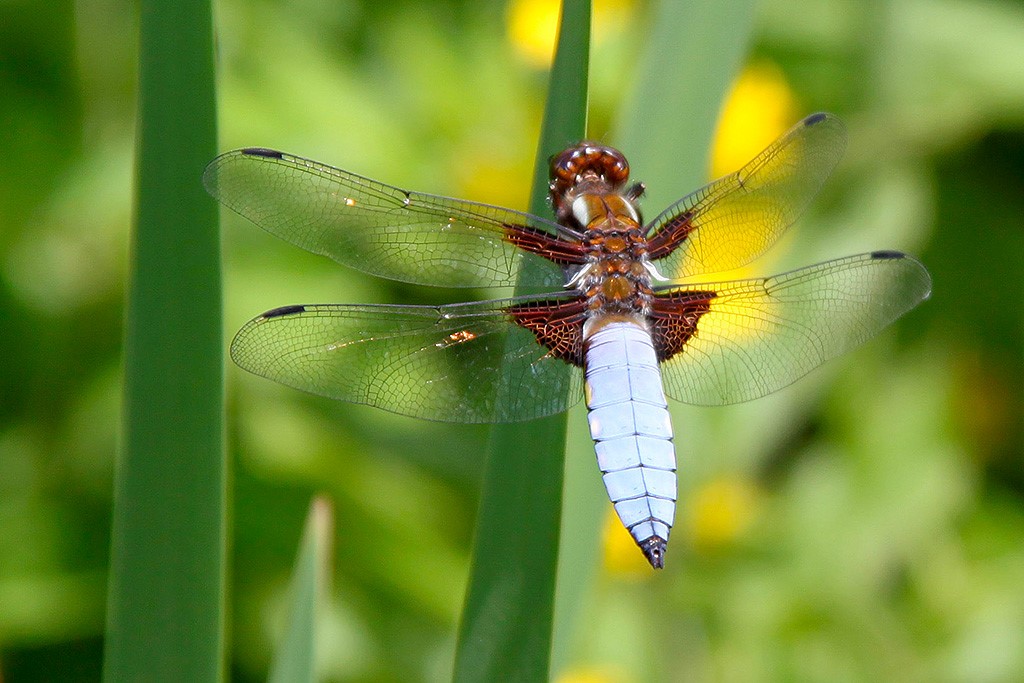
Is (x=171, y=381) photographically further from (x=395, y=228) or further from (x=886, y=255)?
(x=886, y=255)

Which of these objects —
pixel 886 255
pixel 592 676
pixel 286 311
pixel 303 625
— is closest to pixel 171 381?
pixel 303 625

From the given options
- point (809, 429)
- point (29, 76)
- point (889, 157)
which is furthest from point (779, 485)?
point (29, 76)

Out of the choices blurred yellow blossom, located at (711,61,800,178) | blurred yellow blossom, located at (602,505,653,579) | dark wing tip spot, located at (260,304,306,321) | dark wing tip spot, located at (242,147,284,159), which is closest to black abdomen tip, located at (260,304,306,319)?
dark wing tip spot, located at (260,304,306,321)

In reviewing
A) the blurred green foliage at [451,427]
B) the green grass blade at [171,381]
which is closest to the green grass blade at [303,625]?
the green grass blade at [171,381]

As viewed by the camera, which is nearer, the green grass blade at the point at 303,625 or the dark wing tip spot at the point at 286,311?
the green grass blade at the point at 303,625

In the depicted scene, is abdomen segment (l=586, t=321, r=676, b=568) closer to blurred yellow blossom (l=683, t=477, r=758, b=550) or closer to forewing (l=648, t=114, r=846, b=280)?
forewing (l=648, t=114, r=846, b=280)

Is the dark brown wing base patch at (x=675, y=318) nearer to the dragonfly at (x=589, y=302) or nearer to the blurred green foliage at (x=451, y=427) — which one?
the dragonfly at (x=589, y=302)
